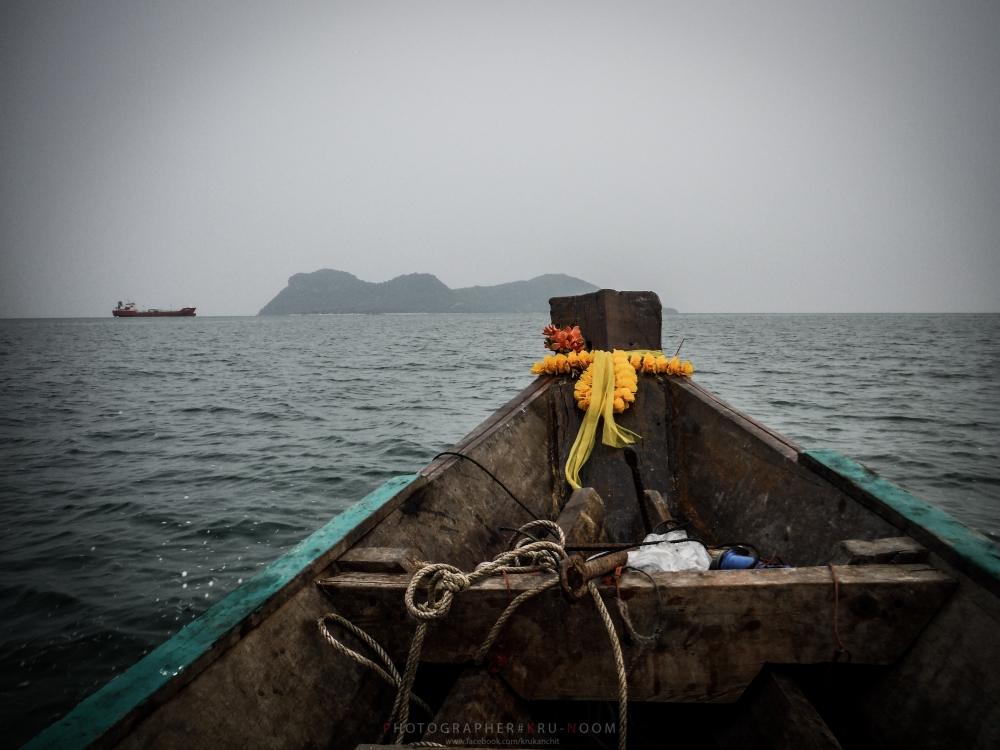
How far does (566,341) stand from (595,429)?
1.12 meters

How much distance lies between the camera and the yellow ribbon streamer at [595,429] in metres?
3.93

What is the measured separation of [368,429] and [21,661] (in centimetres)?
663

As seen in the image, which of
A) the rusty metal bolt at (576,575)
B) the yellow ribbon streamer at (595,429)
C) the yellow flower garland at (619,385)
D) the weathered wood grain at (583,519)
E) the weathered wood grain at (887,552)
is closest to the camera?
the rusty metal bolt at (576,575)

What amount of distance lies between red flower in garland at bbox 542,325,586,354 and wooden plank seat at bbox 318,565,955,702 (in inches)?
131

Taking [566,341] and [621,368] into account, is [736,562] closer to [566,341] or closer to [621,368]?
[621,368]

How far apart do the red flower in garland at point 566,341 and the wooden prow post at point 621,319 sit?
0.17 meters

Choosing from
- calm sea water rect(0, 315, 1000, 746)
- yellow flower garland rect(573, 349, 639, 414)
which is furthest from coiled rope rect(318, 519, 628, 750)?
calm sea water rect(0, 315, 1000, 746)

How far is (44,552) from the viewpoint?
15.1ft

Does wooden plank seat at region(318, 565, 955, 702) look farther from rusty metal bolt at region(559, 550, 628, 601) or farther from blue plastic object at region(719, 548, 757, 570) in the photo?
blue plastic object at region(719, 548, 757, 570)

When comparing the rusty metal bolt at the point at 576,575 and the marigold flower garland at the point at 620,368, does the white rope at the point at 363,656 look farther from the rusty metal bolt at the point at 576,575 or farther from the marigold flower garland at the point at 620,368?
the marigold flower garland at the point at 620,368

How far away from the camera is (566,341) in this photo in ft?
15.7

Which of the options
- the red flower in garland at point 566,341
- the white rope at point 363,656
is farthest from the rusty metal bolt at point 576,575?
the red flower in garland at point 566,341

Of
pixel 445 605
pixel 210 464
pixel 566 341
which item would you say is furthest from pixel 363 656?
pixel 210 464

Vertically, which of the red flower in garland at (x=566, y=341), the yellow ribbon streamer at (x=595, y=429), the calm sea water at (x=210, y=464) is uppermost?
the red flower in garland at (x=566, y=341)
